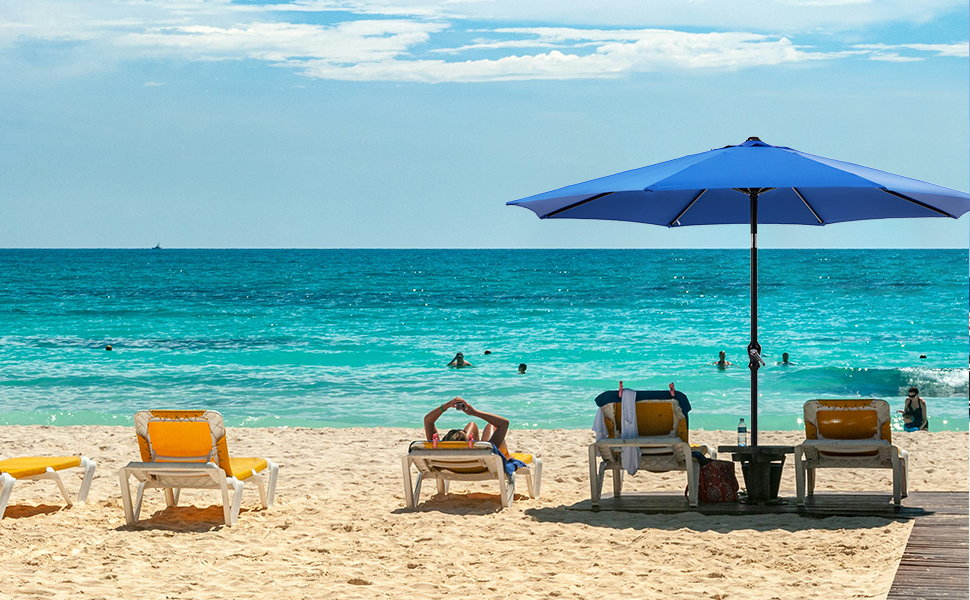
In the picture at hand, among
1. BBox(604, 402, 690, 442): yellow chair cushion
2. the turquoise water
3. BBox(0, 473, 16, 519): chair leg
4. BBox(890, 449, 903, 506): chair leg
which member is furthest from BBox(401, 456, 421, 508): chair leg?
the turquoise water

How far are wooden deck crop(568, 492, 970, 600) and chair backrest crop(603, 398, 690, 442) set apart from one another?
0.46 metres

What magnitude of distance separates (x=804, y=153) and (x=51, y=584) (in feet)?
15.5

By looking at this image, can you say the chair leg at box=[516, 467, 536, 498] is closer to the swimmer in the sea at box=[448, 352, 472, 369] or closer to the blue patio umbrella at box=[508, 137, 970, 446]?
the blue patio umbrella at box=[508, 137, 970, 446]

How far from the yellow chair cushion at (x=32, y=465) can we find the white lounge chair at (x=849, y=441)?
4.63 meters

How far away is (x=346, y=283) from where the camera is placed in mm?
51500

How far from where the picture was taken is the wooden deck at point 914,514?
4.33m

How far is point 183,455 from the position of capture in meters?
5.98

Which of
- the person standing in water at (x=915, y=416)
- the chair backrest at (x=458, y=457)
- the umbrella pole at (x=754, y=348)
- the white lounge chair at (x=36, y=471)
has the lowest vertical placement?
the person standing in water at (x=915, y=416)

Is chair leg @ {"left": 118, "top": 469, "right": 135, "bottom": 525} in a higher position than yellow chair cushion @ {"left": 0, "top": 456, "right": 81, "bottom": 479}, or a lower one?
lower

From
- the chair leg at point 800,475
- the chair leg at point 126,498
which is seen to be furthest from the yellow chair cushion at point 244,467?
the chair leg at point 800,475

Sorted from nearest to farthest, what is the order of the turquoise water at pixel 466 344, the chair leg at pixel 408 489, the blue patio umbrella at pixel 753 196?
the blue patio umbrella at pixel 753 196 → the chair leg at pixel 408 489 → the turquoise water at pixel 466 344

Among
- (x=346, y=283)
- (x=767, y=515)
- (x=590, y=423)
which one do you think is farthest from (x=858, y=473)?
(x=346, y=283)

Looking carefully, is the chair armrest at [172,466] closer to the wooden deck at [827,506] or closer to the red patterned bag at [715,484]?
the wooden deck at [827,506]

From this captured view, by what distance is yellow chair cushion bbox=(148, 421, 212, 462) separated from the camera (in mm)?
5949
